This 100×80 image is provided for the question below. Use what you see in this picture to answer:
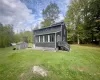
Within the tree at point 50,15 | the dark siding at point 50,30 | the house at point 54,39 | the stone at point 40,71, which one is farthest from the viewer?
the tree at point 50,15

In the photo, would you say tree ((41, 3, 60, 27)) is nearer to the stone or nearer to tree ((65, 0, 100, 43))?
tree ((65, 0, 100, 43))

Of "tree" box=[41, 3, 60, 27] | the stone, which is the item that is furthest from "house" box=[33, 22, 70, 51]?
"tree" box=[41, 3, 60, 27]

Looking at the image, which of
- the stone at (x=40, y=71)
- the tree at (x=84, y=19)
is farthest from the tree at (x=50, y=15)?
the stone at (x=40, y=71)

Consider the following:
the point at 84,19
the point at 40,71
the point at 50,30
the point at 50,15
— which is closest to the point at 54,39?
the point at 50,30

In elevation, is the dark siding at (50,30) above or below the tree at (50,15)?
below

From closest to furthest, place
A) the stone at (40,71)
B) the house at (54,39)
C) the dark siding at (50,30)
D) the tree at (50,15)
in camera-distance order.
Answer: the stone at (40,71) → the house at (54,39) → the dark siding at (50,30) → the tree at (50,15)

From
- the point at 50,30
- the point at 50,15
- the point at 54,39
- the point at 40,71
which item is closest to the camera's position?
the point at 40,71

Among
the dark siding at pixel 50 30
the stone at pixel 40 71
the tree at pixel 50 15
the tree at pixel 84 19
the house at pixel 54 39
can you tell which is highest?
the tree at pixel 50 15

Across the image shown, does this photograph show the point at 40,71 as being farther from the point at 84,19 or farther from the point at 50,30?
the point at 84,19

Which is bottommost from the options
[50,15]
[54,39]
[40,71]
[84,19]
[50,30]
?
[40,71]

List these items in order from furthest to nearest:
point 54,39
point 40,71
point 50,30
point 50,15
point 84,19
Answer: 1. point 50,15
2. point 84,19
3. point 50,30
4. point 54,39
5. point 40,71

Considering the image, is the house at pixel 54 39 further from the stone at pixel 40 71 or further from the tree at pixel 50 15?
the tree at pixel 50 15

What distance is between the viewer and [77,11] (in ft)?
A: 93.8

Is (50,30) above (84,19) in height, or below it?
below
